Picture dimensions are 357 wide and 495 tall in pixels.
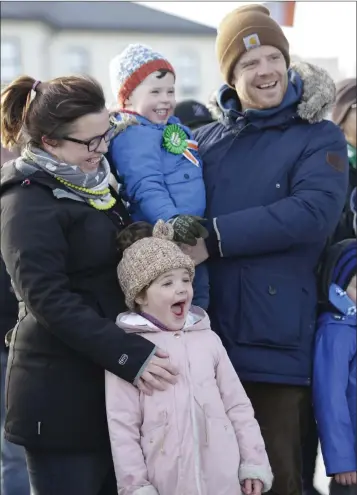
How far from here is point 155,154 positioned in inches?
112

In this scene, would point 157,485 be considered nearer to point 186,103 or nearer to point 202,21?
point 186,103

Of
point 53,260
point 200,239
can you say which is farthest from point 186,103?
point 53,260

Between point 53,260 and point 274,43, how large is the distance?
1182mm

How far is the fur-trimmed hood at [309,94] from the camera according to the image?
2.89 metres

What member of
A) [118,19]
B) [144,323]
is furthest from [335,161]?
[118,19]

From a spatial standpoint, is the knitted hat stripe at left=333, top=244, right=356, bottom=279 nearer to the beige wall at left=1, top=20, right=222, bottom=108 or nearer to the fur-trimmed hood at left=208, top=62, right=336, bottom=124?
the fur-trimmed hood at left=208, top=62, right=336, bottom=124

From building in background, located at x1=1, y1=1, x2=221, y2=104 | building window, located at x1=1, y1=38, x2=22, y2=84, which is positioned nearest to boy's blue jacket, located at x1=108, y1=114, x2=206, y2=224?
building window, located at x1=1, y1=38, x2=22, y2=84

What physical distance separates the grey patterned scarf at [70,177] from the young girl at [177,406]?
0.50 ft

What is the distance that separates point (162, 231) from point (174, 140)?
441mm

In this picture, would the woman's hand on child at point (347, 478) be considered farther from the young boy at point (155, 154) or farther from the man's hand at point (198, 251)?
the man's hand at point (198, 251)

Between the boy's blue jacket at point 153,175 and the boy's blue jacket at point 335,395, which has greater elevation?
the boy's blue jacket at point 153,175

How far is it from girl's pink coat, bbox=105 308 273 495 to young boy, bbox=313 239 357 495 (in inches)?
17.2

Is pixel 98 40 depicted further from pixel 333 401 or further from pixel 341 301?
pixel 333 401

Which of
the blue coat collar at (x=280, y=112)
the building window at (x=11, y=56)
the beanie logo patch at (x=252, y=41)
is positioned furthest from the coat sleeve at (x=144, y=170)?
the building window at (x=11, y=56)
